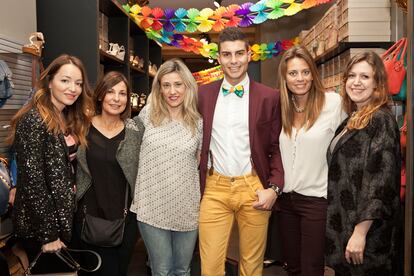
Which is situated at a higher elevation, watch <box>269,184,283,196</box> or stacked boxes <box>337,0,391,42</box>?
stacked boxes <box>337,0,391,42</box>

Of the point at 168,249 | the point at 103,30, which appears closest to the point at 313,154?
the point at 168,249

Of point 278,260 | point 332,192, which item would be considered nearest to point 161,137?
point 332,192

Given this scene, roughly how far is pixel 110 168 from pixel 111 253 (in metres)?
0.53

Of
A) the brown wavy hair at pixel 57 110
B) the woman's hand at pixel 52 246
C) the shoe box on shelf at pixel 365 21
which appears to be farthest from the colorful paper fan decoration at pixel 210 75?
the woman's hand at pixel 52 246

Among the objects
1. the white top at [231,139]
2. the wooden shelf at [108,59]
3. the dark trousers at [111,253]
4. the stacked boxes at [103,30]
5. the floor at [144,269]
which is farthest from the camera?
the stacked boxes at [103,30]

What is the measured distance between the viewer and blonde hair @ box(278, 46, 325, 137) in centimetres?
242

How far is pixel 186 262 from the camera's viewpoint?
8.09 ft

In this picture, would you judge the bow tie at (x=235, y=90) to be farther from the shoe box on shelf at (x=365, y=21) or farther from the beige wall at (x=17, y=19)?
the shoe box on shelf at (x=365, y=21)

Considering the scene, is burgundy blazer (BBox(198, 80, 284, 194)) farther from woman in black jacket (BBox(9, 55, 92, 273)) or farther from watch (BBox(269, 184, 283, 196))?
woman in black jacket (BBox(9, 55, 92, 273))

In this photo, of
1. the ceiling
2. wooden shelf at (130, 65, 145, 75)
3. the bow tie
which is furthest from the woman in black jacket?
the ceiling

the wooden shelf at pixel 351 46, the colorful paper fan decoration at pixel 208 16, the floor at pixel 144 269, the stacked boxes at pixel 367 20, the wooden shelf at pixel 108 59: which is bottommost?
the floor at pixel 144 269

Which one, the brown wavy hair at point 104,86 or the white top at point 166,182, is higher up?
the brown wavy hair at point 104,86

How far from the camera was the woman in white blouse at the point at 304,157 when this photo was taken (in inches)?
92.7

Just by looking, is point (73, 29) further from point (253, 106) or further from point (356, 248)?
point (356, 248)
